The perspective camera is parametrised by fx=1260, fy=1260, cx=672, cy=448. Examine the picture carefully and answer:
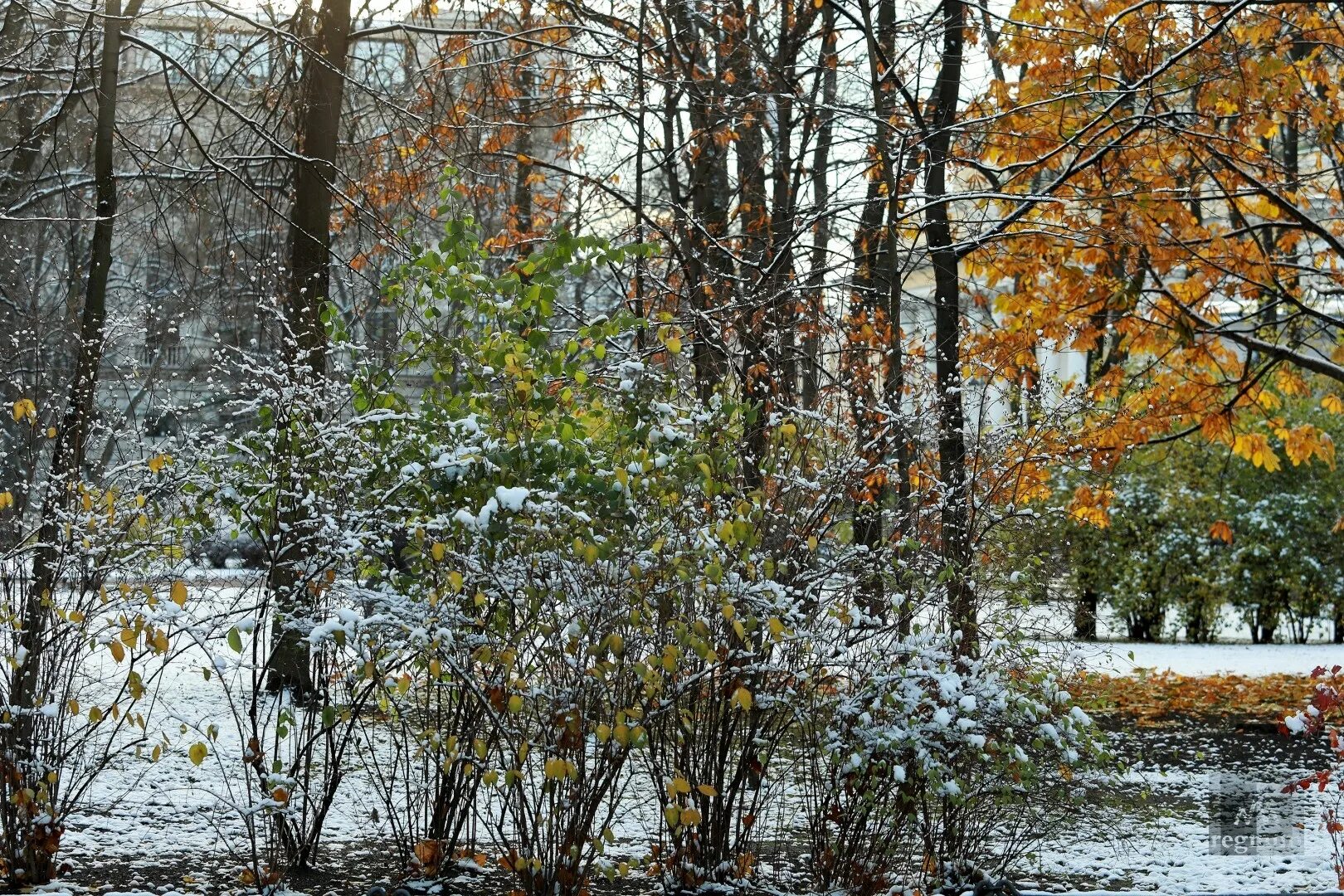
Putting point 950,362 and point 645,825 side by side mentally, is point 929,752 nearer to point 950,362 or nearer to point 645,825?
point 645,825

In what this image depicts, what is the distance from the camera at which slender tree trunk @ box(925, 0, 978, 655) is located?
473 centimetres

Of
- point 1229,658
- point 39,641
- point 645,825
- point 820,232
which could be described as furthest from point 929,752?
point 1229,658

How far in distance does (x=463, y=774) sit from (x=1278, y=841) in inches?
153

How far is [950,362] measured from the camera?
6.86 metres

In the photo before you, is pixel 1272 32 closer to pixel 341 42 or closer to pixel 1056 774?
pixel 1056 774

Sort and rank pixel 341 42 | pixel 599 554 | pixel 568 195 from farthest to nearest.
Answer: pixel 568 195 → pixel 341 42 → pixel 599 554

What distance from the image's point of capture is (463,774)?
4.41 meters

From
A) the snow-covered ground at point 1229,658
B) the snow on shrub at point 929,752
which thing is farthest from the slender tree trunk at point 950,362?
the snow-covered ground at point 1229,658

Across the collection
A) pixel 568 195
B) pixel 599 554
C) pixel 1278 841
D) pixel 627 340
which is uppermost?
pixel 568 195

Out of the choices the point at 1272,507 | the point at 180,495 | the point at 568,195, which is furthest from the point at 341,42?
the point at 1272,507

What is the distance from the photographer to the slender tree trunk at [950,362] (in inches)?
186

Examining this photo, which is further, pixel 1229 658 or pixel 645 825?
pixel 1229 658

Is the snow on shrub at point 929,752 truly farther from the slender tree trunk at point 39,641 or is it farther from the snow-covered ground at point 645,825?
the slender tree trunk at point 39,641

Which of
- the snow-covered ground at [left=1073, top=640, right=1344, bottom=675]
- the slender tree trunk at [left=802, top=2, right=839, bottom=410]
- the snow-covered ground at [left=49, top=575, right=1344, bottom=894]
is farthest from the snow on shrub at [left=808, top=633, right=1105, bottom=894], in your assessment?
the snow-covered ground at [left=1073, top=640, right=1344, bottom=675]
